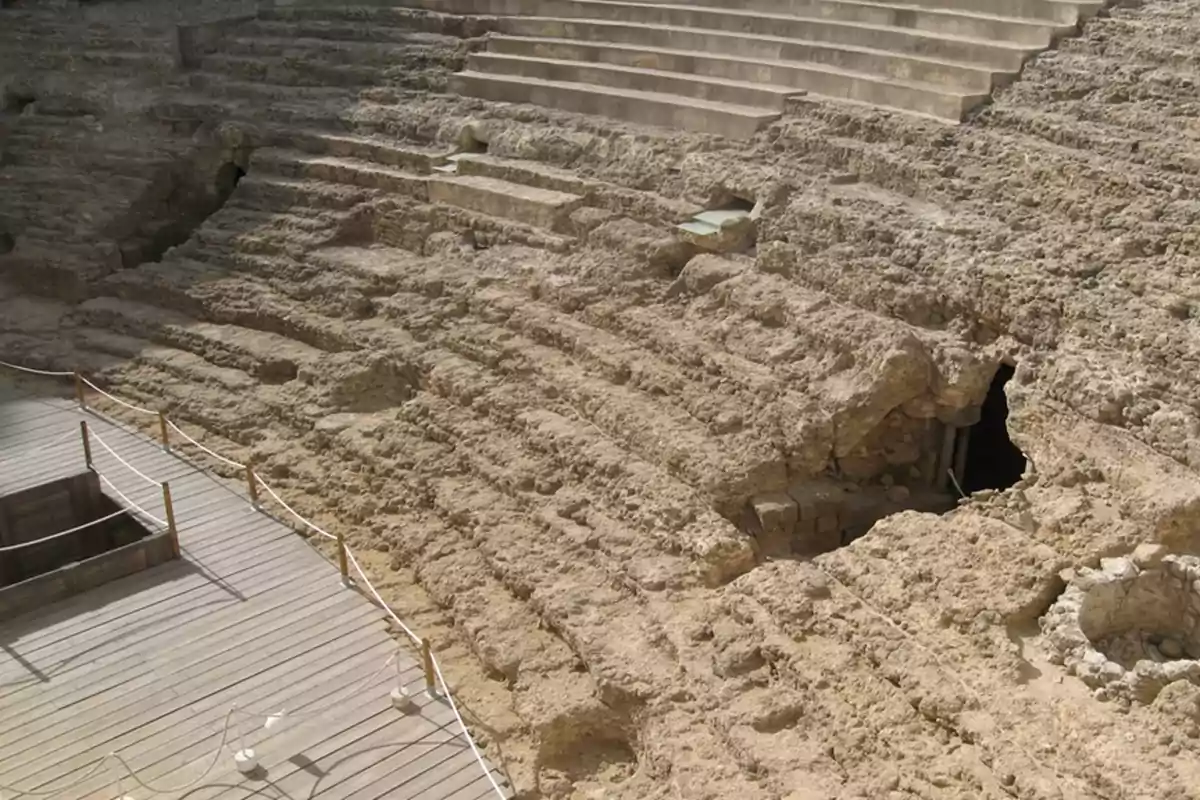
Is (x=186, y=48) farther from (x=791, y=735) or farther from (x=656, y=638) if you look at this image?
(x=791, y=735)

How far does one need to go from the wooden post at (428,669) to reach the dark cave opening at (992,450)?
367 centimetres

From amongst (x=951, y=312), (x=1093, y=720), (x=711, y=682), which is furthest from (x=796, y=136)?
(x=1093, y=720)

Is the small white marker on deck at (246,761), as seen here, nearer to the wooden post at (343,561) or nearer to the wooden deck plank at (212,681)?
the wooden deck plank at (212,681)

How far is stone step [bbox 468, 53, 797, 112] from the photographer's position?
9805 mm

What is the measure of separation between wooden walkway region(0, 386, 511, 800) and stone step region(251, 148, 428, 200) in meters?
3.80

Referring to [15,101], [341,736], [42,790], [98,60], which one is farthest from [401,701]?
[15,101]

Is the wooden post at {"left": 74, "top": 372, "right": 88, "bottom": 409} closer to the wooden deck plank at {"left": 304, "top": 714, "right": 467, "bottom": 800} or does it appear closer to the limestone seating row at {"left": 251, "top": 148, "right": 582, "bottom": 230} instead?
the limestone seating row at {"left": 251, "top": 148, "right": 582, "bottom": 230}

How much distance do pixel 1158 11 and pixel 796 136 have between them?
2.73 meters

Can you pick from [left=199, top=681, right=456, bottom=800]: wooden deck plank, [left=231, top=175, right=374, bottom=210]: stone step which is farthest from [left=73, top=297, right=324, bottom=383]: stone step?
[left=199, top=681, right=456, bottom=800]: wooden deck plank

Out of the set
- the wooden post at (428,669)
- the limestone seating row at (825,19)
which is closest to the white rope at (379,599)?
the wooden post at (428,669)

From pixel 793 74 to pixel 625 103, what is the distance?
1.60 metres

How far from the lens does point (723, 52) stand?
10703 mm

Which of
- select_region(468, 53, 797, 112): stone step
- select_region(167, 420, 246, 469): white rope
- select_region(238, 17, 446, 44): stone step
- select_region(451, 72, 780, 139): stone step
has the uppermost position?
select_region(238, 17, 446, 44): stone step

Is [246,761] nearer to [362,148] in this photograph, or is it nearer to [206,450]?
[206,450]
